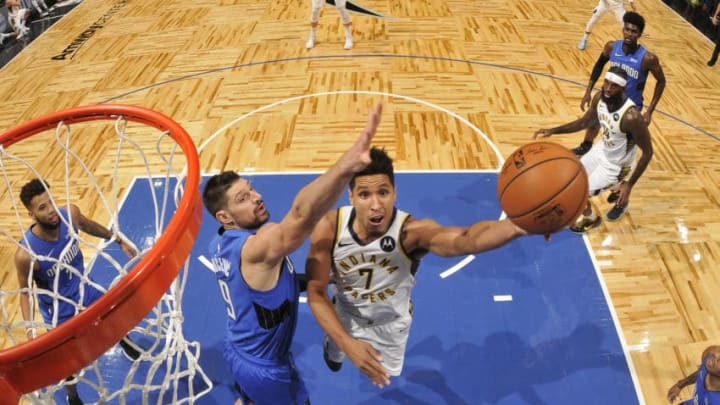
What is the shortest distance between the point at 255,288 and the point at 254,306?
0.14 metres

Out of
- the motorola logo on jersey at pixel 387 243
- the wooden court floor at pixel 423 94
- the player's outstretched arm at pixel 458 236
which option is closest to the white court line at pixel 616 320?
the wooden court floor at pixel 423 94

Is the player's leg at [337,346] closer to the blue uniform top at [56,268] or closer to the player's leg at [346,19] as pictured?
the blue uniform top at [56,268]

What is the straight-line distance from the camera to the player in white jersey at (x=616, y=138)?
4223 mm

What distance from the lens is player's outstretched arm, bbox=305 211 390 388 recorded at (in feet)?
7.98

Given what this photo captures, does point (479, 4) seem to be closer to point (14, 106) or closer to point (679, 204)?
point (679, 204)

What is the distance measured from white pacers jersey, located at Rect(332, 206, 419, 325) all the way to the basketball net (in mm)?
760

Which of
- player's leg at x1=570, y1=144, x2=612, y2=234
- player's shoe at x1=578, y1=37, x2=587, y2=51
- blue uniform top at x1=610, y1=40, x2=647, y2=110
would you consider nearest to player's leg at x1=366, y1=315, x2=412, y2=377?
player's leg at x1=570, y1=144, x2=612, y2=234

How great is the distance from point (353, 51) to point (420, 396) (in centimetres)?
620

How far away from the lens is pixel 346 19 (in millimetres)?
8359

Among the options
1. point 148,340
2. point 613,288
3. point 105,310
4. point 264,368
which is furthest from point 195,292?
point 613,288

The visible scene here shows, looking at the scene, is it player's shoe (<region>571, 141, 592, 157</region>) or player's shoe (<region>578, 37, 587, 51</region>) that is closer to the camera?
player's shoe (<region>571, 141, 592, 157</region>)

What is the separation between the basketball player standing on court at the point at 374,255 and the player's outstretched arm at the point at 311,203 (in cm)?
48

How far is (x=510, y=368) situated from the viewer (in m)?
3.88

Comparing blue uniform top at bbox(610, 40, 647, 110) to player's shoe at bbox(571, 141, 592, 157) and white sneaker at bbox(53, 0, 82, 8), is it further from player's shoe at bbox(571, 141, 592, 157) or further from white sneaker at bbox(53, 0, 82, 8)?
white sneaker at bbox(53, 0, 82, 8)
